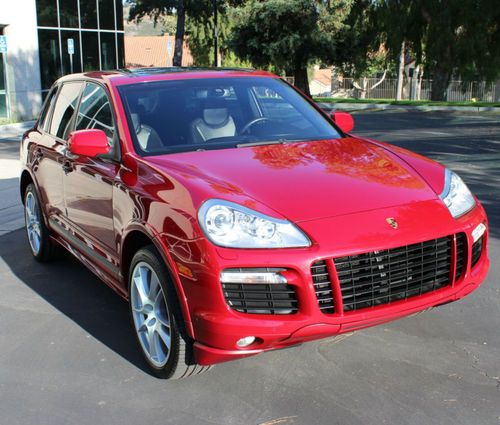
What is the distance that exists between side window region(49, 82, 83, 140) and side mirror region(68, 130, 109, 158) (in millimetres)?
1110

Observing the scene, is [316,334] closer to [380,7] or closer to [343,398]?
[343,398]

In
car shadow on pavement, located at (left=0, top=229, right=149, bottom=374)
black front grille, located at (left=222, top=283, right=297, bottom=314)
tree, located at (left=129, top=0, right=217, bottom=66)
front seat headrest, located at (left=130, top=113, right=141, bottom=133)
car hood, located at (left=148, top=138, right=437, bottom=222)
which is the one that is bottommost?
car shadow on pavement, located at (left=0, top=229, right=149, bottom=374)

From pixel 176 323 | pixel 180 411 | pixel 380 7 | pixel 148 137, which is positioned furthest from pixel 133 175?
pixel 380 7

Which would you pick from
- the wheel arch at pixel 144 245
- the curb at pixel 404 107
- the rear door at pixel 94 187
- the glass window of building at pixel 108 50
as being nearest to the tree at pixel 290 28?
the curb at pixel 404 107

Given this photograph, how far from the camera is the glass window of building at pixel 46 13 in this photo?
23625 mm

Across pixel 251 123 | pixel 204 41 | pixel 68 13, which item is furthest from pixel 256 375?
pixel 204 41

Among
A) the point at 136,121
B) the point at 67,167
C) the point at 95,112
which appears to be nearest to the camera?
the point at 136,121

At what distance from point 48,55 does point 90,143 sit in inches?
867

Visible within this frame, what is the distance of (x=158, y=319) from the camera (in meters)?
3.64

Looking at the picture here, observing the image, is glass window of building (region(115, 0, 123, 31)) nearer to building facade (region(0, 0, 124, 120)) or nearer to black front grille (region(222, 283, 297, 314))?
building facade (region(0, 0, 124, 120))

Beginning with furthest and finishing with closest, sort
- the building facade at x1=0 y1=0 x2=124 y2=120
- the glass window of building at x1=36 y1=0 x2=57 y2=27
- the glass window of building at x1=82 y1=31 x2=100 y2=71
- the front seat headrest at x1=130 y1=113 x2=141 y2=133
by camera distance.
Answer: the glass window of building at x1=82 y1=31 x2=100 y2=71 < the glass window of building at x1=36 y1=0 x2=57 y2=27 < the building facade at x1=0 y1=0 x2=124 y2=120 < the front seat headrest at x1=130 y1=113 x2=141 y2=133

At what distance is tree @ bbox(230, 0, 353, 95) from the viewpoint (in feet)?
111

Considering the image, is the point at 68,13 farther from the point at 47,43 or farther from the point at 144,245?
the point at 144,245

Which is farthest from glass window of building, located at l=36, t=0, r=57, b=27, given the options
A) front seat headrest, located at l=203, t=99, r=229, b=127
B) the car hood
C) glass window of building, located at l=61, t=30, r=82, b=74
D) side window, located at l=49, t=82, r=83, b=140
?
the car hood
